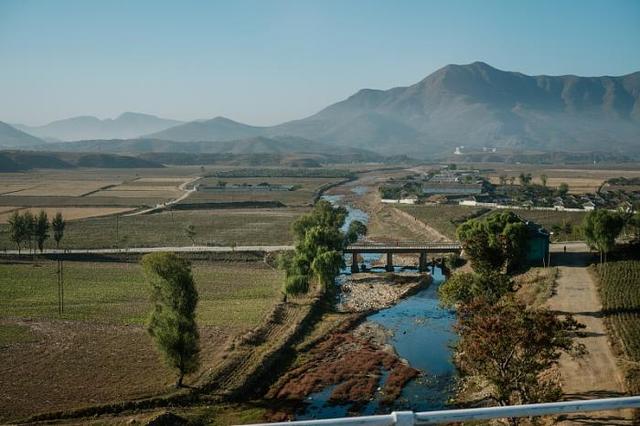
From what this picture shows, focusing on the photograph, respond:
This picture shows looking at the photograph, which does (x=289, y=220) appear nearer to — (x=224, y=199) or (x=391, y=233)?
(x=391, y=233)

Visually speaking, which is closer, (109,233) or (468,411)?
(468,411)

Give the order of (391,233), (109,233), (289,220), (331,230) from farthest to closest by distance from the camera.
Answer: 1. (289,220)
2. (391,233)
3. (109,233)
4. (331,230)

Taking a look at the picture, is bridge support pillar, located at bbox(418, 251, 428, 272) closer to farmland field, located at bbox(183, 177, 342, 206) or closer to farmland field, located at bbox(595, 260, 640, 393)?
farmland field, located at bbox(595, 260, 640, 393)

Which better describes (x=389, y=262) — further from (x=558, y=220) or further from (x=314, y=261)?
(x=558, y=220)

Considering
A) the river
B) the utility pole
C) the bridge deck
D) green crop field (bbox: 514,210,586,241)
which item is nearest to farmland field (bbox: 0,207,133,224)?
the utility pole

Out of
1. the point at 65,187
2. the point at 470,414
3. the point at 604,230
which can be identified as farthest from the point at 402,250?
the point at 65,187

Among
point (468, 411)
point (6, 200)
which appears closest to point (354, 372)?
point (468, 411)

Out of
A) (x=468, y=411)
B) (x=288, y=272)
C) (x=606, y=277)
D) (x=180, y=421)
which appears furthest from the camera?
(x=288, y=272)
